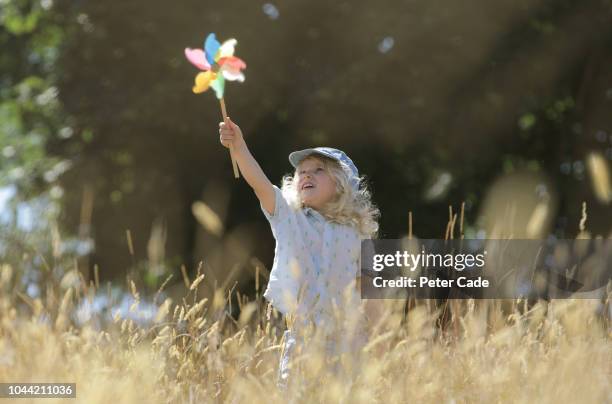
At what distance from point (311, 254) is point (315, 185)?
310 millimetres

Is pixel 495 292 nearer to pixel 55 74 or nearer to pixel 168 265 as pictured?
pixel 168 265

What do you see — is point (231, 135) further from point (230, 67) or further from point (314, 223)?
point (314, 223)

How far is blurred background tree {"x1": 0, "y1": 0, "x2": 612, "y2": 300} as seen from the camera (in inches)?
303

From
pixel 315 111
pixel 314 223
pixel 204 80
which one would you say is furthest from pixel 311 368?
pixel 315 111

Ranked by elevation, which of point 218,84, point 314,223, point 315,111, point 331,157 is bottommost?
point 314,223

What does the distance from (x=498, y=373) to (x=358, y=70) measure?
5738 millimetres

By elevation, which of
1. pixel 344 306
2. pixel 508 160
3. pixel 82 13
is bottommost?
pixel 344 306

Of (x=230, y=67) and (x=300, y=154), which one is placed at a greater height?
(x=230, y=67)

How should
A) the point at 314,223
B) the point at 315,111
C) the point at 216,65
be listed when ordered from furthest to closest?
1. the point at 315,111
2. the point at 314,223
3. the point at 216,65

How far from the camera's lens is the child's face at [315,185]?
3.36 meters

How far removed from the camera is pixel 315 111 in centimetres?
775

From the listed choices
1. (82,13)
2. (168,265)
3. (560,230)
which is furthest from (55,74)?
(560,230)

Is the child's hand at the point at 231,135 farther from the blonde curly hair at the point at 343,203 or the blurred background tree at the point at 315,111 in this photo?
the blurred background tree at the point at 315,111

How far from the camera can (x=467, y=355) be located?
7.94ft
